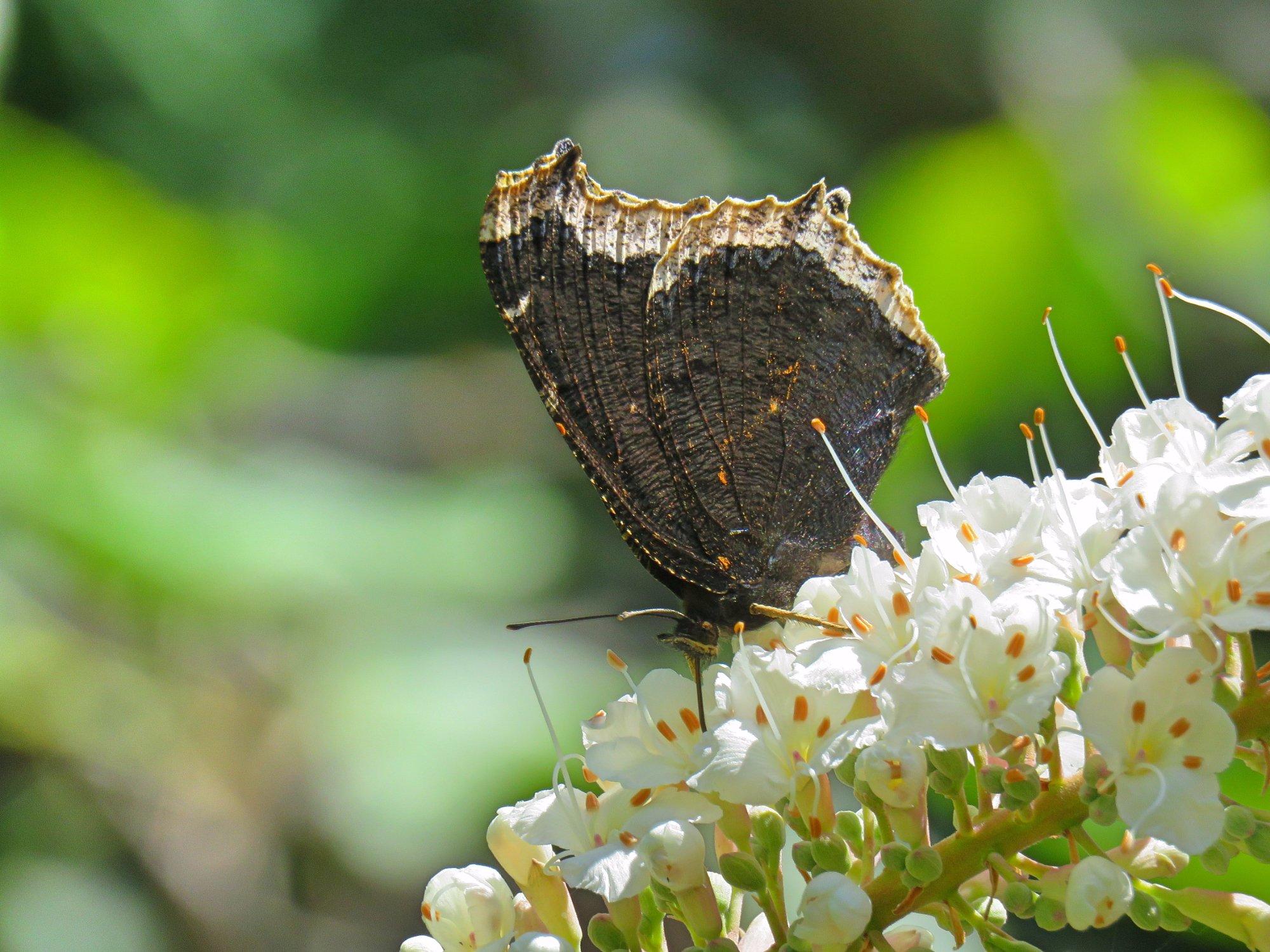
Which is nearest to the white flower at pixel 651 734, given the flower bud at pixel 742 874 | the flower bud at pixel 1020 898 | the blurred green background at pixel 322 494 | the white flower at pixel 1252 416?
the flower bud at pixel 742 874

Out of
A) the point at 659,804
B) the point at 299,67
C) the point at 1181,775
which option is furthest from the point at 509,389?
the point at 1181,775

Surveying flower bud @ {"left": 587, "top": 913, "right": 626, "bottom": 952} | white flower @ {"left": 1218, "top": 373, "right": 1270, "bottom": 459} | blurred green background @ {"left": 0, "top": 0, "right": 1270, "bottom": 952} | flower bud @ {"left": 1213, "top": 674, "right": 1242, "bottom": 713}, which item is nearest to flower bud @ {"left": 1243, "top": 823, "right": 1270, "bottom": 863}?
flower bud @ {"left": 1213, "top": 674, "right": 1242, "bottom": 713}

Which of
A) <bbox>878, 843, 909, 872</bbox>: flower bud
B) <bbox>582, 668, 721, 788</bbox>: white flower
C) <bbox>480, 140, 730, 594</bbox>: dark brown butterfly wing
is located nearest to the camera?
<bbox>878, 843, 909, 872</bbox>: flower bud

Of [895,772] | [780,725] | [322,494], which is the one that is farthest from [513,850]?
[322,494]

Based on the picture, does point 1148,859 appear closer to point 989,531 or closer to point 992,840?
point 992,840

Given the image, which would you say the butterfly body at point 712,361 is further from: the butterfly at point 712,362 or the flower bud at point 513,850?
the flower bud at point 513,850

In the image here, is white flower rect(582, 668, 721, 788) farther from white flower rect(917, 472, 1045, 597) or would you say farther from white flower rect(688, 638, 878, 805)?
white flower rect(917, 472, 1045, 597)

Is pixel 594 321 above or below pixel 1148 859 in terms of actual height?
above
